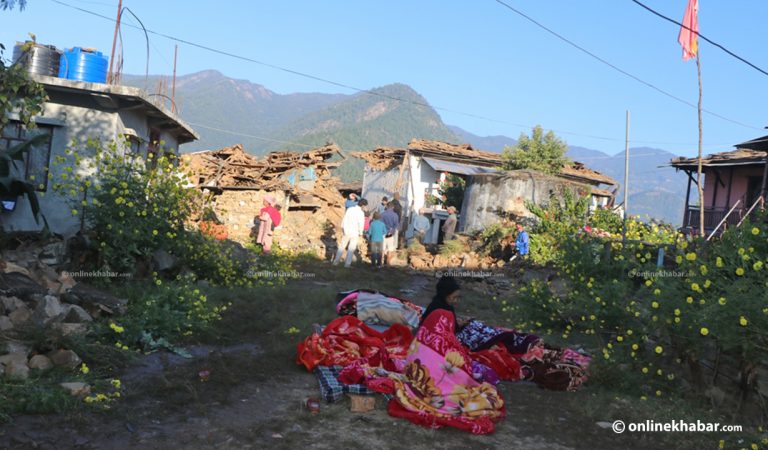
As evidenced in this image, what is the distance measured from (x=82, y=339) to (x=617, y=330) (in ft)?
17.5

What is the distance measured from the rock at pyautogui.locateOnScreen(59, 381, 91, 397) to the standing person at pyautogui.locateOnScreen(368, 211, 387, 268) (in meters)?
10.9

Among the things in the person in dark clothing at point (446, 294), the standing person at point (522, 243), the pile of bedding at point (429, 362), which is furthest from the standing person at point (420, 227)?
the person in dark clothing at point (446, 294)

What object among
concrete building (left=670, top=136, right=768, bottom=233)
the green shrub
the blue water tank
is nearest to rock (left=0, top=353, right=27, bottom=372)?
the green shrub

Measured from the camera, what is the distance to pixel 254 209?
2241 centimetres

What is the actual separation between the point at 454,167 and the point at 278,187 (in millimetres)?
7119

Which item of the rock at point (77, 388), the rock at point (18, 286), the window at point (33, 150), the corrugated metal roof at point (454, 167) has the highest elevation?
the corrugated metal roof at point (454, 167)

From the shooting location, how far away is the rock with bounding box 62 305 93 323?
21.1ft

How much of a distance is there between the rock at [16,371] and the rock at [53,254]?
4.24 metres

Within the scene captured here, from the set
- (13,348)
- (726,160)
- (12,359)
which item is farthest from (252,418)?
(726,160)

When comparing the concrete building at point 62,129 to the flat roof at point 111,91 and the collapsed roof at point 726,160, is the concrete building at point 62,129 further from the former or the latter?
the collapsed roof at point 726,160

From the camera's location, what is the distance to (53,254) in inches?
353

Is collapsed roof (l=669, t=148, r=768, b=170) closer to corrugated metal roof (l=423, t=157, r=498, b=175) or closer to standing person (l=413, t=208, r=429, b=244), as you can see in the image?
corrugated metal roof (l=423, t=157, r=498, b=175)

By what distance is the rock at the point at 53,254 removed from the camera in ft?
29.2

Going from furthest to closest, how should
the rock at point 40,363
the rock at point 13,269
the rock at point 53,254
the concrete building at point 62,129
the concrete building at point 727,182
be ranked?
1. the concrete building at point 727,182
2. the concrete building at point 62,129
3. the rock at point 53,254
4. the rock at point 13,269
5. the rock at point 40,363
